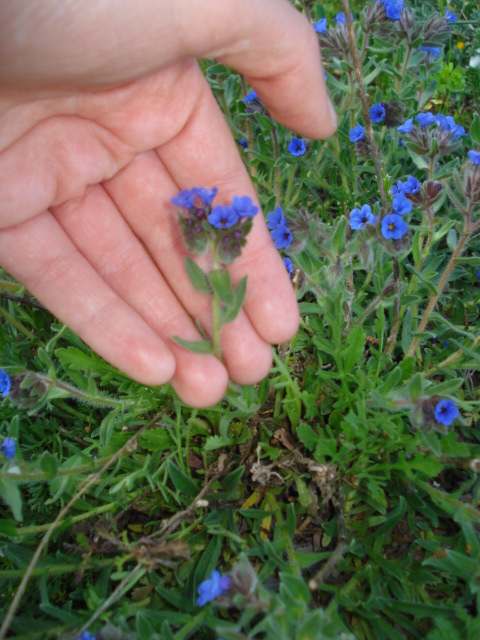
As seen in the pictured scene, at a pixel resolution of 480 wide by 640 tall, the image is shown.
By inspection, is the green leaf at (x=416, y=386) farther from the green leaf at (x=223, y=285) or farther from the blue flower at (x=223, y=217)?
the blue flower at (x=223, y=217)

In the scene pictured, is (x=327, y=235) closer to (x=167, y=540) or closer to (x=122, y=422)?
(x=122, y=422)

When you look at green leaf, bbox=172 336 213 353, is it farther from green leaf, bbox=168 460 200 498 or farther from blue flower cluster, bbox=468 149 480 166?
blue flower cluster, bbox=468 149 480 166

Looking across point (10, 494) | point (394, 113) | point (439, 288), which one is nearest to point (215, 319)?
point (10, 494)

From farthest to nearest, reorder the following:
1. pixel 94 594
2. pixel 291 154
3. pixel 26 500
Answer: pixel 291 154
pixel 26 500
pixel 94 594

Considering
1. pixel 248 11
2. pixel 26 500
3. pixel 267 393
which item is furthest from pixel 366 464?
pixel 248 11

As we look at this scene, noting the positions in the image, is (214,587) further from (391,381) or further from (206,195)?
(206,195)

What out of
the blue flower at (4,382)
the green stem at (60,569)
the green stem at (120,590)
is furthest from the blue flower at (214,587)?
the blue flower at (4,382)

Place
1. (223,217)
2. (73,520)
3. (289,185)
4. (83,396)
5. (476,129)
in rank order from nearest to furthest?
1. (223,217)
2. (73,520)
3. (83,396)
4. (476,129)
5. (289,185)
